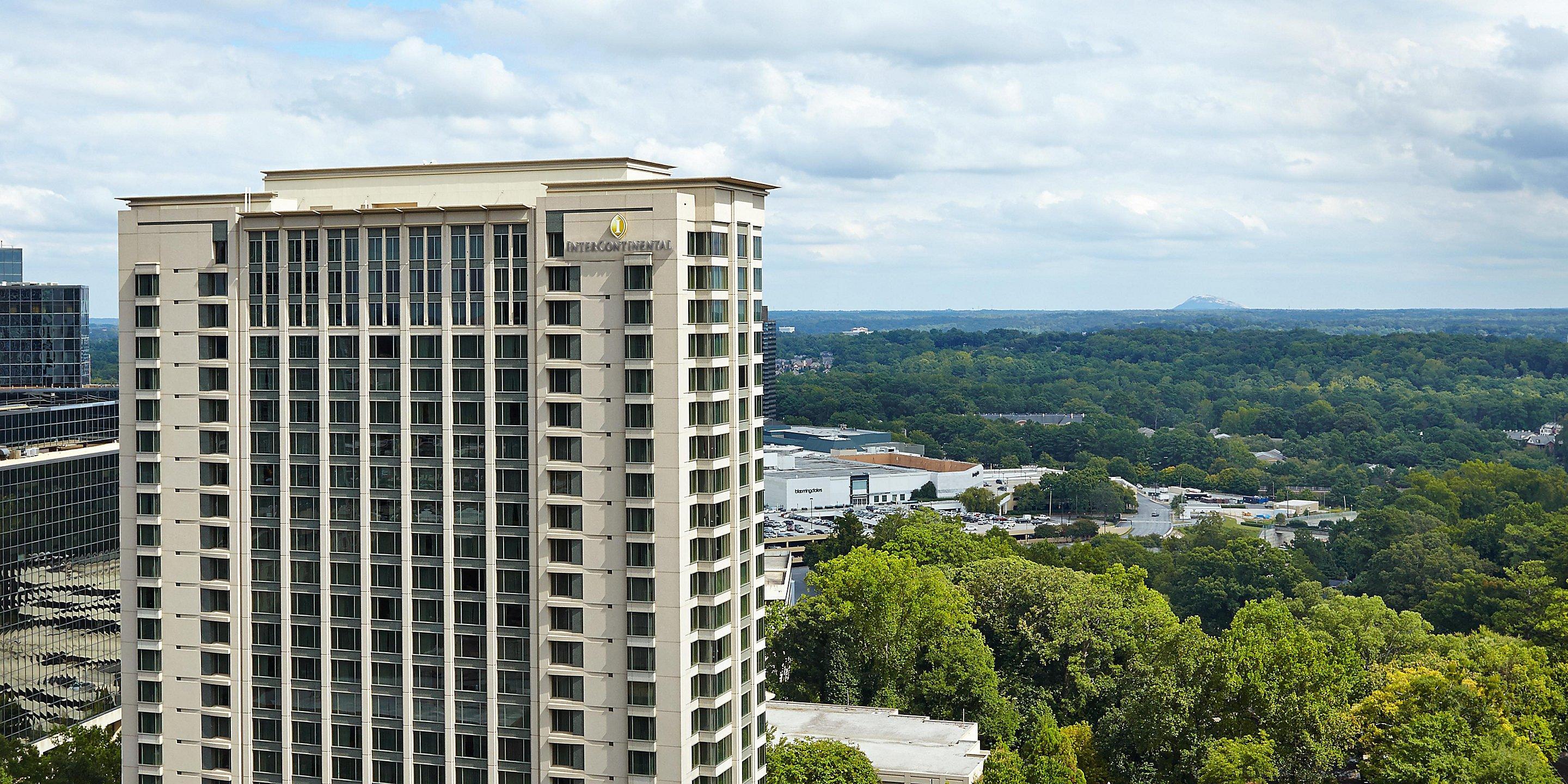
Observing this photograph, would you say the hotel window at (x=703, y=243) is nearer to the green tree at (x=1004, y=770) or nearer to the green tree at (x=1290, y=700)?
the green tree at (x=1004, y=770)

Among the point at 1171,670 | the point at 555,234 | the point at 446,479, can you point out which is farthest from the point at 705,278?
the point at 1171,670

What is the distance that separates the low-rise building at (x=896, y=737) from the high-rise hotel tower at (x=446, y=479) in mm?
25216

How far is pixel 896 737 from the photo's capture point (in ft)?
354

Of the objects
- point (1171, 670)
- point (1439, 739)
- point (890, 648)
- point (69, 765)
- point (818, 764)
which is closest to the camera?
point (1439, 739)

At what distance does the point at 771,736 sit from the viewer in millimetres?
96625

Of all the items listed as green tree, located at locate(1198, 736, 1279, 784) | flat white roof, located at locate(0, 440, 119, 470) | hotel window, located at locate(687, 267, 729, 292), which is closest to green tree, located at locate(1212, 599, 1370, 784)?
green tree, located at locate(1198, 736, 1279, 784)

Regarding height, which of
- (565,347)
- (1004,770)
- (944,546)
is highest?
(565,347)

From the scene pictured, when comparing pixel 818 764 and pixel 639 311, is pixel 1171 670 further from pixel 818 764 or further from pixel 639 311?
pixel 639 311

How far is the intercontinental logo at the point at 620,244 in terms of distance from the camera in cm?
6962

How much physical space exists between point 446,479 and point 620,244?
48.1ft

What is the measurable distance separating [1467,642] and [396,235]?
9470cm

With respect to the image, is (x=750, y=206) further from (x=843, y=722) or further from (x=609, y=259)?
(x=843, y=722)

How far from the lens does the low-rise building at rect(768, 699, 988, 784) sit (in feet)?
325

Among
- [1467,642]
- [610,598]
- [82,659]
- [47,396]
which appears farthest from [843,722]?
[47,396]
